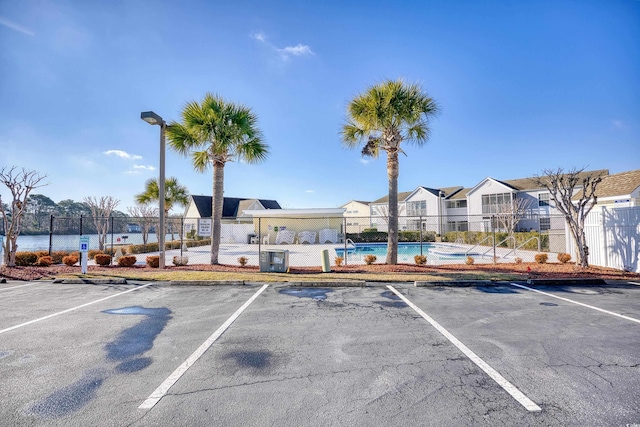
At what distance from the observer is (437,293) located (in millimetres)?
8000

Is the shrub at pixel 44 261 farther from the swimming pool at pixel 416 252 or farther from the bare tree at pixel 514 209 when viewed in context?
the bare tree at pixel 514 209

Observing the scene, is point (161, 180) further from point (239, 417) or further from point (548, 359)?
point (548, 359)

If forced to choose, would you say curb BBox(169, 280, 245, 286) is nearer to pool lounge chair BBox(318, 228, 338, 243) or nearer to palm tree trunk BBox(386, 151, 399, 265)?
palm tree trunk BBox(386, 151, 399, 265)

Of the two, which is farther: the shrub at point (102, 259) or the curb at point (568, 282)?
the shrub at point (102, 259)

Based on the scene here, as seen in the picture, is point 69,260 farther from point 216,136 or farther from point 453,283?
point 453,283

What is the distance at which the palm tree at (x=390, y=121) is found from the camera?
1150 cm

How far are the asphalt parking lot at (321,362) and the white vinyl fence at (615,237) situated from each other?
5.15 m

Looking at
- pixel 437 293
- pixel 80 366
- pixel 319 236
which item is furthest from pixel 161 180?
pixel 319 236

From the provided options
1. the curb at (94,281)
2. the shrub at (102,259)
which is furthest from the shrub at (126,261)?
the curb at (94,281)

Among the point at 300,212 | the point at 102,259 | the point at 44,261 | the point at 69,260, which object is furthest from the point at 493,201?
the point at 44,261

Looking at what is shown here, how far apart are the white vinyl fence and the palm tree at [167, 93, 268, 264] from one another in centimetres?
1306

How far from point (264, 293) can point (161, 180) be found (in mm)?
6589

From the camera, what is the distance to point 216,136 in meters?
12.0

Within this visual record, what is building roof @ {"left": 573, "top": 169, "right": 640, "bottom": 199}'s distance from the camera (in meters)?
14.9
